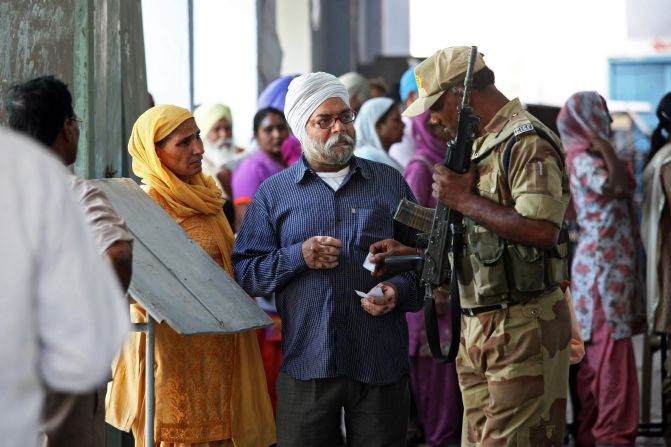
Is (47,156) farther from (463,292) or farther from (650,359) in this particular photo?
(650,359)

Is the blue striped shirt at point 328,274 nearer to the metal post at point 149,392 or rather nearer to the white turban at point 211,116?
the metal post at point 149,392

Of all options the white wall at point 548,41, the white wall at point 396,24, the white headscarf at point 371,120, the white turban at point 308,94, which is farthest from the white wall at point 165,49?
the white wall at point 396,24

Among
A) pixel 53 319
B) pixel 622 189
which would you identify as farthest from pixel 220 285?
pixel 622 189

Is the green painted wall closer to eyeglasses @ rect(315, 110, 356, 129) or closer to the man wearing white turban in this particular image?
the man wearing white turban

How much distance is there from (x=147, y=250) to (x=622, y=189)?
11.5ft

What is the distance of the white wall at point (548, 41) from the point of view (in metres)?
22.0

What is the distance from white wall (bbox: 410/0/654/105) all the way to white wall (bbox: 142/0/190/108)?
1302cm

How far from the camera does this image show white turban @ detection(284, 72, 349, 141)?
4324mm

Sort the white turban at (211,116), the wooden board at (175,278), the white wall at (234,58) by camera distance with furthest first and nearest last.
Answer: the white wall at (234,58) < the white turban at (211,116) < the wooden board at (175,278)

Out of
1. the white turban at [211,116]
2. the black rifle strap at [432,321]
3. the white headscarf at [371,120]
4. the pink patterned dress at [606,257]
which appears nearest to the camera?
the black rifle strap at [432,321]

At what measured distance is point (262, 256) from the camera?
428cm

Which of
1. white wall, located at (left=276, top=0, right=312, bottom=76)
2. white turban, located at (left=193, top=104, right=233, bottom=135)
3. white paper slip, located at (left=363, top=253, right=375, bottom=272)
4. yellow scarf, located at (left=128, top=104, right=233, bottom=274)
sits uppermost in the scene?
white wall, located at (left=276, top=0, right=312, bottom=76)

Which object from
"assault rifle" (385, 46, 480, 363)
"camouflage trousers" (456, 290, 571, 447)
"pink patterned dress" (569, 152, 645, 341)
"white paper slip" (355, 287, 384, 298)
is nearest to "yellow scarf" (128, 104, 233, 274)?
"white paper slip" (355, 287, 384, 298)

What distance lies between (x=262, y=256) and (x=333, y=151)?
474 mm
